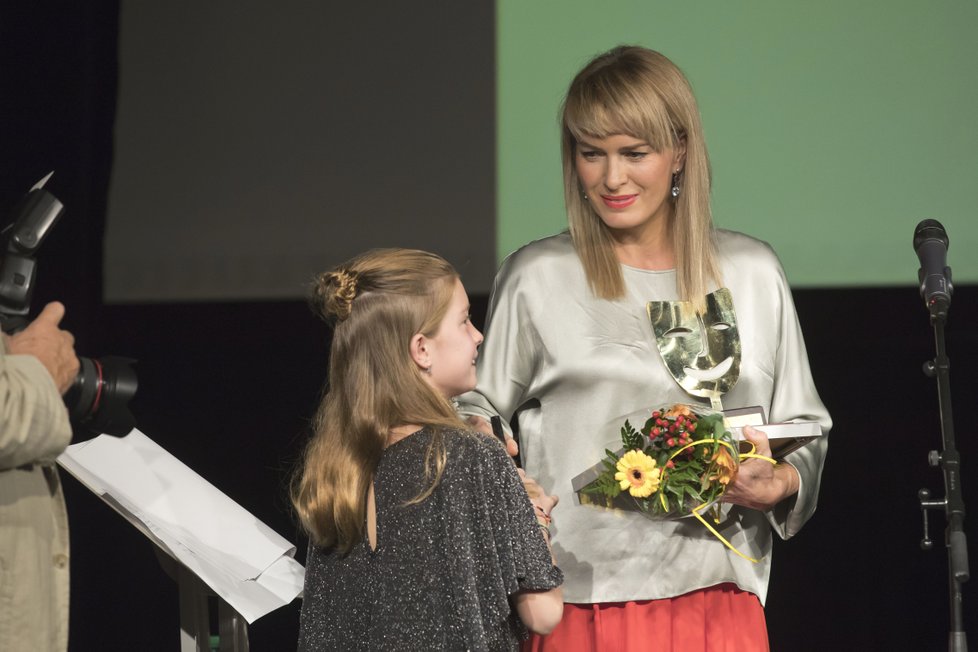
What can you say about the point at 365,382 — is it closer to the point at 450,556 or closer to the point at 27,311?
the point at 450,556

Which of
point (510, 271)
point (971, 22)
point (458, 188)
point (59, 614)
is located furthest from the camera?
point (458, 188)

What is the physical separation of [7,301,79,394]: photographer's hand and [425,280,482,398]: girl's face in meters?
0.52

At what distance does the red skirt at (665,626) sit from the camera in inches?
79.0

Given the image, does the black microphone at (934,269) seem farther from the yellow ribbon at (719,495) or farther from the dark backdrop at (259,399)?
the dark backdrop at (259,399)

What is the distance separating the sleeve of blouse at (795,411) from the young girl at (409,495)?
463mm

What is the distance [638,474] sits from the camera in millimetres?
1918

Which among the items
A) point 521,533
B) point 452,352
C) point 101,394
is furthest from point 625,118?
point 101,394

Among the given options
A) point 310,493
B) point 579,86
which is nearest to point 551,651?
point 310,493

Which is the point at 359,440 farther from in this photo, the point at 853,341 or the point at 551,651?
the point at 853,341

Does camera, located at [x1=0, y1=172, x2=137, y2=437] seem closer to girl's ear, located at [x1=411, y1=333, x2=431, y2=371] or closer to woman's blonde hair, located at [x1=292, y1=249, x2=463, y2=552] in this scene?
woman's blonde hair, located at [x1=292, y1=249, x2=463, y2=552]

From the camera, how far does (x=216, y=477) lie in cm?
370

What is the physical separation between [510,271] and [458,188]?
1400mm

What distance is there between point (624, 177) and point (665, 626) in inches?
29.7

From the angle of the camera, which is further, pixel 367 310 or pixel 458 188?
pixel 458 188
